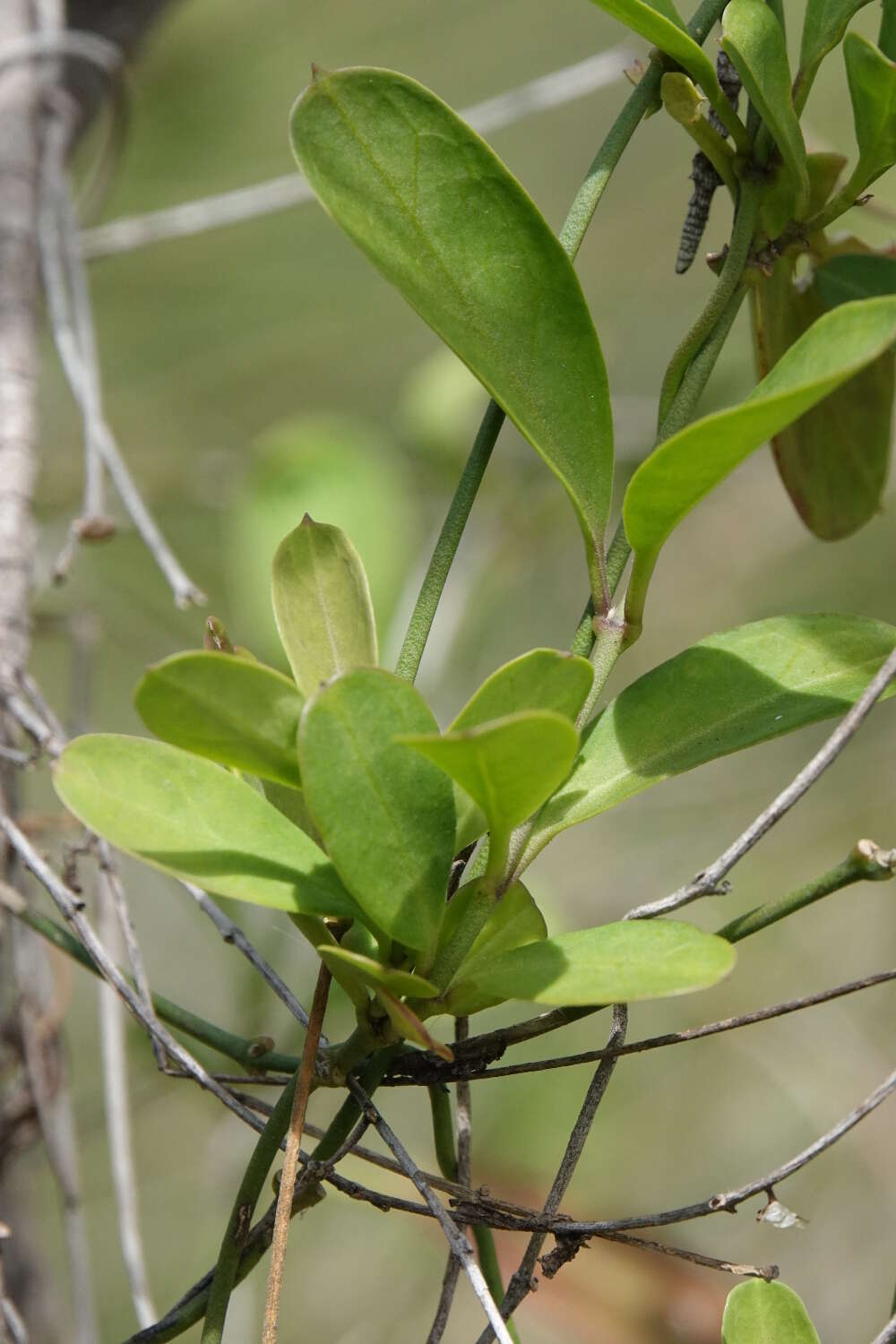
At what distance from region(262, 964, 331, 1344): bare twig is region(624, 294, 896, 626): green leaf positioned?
5.4 inches

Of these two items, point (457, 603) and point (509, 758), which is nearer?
point (509, 758)

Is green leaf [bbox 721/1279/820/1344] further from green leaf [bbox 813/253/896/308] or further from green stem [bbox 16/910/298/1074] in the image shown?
green leaf [bbox 813/253/896/308]

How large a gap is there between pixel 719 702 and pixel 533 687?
0.21ft

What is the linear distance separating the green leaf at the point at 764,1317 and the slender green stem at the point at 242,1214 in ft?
0.40

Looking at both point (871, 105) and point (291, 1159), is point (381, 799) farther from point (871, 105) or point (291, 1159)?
point (871, 105)

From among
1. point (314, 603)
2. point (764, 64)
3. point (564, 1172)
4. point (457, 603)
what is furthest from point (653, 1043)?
point (457, 603)

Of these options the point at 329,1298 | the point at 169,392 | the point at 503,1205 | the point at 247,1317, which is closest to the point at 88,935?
the point at 503,1205

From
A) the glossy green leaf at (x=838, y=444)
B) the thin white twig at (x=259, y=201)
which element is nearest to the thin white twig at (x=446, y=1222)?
the glossy green leaf at (x=838, y=444)

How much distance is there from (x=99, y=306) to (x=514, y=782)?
170 centimetres

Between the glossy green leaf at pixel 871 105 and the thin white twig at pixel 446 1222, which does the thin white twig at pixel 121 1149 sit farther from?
the glossy green leaf at pixel 871 105

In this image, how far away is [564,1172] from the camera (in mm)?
283

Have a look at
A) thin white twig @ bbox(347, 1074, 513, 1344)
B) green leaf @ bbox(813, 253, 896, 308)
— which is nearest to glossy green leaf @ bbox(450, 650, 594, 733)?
thin white twig @ bbox(347, 1074, 513, 1344)

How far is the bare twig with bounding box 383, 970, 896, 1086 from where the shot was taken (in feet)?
0.87

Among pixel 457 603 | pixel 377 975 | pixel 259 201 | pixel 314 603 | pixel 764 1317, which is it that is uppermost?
pixel 259 201
